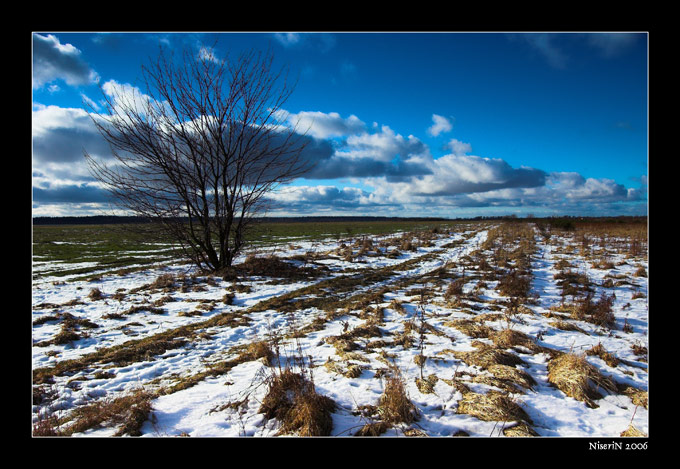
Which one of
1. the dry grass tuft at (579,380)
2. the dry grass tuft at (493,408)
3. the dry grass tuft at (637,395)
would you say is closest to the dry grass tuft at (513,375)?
the dry grass tuft at (579,380)

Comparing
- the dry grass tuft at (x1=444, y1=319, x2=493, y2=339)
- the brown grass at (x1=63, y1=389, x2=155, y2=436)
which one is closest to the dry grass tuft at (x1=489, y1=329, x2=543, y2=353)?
the dry grass tuft at (x1=444, y1=319, x2=493, y2=339)

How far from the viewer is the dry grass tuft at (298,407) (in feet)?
8.34

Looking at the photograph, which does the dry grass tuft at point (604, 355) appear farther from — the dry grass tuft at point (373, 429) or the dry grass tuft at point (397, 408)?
the dry grass tuft at point (373, 429)

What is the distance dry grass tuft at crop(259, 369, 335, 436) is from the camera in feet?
8.34

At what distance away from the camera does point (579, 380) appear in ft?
10.5

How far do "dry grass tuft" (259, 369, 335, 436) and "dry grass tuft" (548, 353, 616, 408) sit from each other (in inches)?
103

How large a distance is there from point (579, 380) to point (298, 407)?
307 centimetres

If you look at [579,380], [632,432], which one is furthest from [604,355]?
[632,432]

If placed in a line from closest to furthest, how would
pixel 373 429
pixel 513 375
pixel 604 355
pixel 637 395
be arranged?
pixel 373 429 → pixel 637 395 → pixel 513 375 → pixel 604 355

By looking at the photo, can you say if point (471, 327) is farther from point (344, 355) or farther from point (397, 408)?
point (397, 408)

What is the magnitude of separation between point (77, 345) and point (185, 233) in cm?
628

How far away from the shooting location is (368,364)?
391cm
